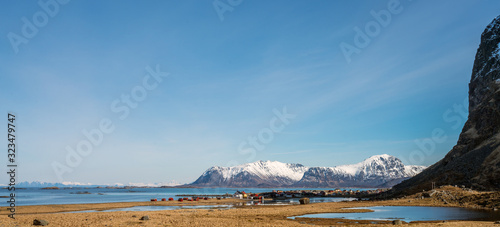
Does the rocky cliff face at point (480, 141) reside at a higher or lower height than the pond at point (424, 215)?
higher

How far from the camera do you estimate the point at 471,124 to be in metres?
120

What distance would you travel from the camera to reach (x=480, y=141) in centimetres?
10850

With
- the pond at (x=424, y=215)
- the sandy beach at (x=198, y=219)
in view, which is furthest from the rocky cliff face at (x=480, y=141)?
the pond at (x=424, y=215)

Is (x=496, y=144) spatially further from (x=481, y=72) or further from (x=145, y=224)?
(x=145, y=224)

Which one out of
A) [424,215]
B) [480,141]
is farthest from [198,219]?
[480,141]

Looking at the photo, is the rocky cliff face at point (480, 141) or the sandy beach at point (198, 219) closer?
the sandy beach at point (198, 219)

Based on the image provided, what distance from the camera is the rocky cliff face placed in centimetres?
8838

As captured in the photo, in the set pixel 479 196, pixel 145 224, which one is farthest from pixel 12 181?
pixel 479 196

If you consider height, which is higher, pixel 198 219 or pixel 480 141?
pixel 480 141

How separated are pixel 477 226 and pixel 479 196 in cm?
3958

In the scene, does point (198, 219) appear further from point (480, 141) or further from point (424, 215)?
point (480, 141)

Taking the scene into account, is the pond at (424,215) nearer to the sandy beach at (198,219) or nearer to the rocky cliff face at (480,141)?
the sandy beach at (198,219)

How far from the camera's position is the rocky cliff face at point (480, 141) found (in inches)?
3479

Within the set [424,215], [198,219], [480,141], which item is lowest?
[424,215]
